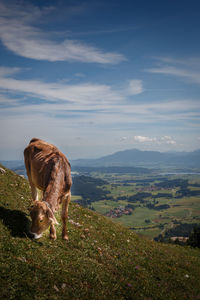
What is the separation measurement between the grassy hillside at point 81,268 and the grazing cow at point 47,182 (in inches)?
44.5

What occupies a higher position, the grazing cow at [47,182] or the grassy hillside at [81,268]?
the grazing cow at [47,182]

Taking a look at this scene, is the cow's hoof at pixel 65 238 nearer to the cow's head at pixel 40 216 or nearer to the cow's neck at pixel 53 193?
the cow's neck at pixel 53 193

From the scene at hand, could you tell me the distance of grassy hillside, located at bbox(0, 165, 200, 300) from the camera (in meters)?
7.84

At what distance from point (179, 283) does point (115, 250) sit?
4.32m

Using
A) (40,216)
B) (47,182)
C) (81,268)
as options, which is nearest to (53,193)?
(47,182)

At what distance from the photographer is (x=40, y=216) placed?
28.9ft

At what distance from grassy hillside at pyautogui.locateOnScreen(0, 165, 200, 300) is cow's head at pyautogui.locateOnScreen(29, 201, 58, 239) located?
117cm

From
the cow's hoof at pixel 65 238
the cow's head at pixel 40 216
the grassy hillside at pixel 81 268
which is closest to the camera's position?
the grassy hillside at pixel 81 268

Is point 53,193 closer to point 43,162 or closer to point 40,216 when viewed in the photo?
point 40,216

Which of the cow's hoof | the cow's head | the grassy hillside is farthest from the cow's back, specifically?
the cow's hoof

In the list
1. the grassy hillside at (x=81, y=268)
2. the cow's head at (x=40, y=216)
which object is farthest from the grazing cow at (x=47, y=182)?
the grassy hillside at (x=81, y=268)

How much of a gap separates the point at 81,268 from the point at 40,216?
11.5 ft

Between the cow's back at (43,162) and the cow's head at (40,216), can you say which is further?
the cow's back at (43,162)

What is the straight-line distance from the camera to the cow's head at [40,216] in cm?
881
